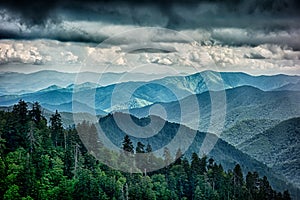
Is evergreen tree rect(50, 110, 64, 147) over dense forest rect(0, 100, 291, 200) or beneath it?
over

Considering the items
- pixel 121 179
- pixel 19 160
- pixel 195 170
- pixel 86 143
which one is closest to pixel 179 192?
pixel 195 170

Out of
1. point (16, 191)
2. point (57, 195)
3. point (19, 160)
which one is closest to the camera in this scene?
point (16, 191)

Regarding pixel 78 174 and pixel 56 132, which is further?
pixel 56 132

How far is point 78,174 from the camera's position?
10038 cm

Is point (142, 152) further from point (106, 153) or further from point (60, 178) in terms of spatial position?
point (60, 178)

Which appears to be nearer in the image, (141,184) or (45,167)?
(45,167)

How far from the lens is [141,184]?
109 m

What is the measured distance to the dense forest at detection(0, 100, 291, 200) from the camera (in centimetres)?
9056

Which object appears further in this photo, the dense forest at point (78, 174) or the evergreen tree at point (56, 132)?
the evergreen tree at point (56, 132)

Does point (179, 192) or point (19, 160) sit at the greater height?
point (19, 160)

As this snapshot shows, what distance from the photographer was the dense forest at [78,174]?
90.6m

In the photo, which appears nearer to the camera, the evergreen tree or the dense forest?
the dense forest

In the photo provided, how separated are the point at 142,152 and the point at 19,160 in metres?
43.9

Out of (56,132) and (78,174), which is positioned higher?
(56,132)
